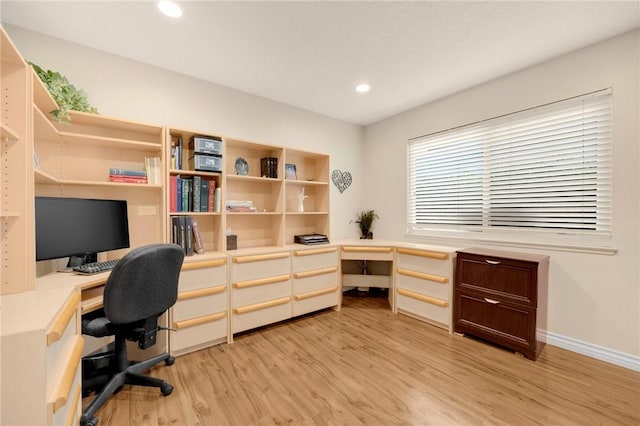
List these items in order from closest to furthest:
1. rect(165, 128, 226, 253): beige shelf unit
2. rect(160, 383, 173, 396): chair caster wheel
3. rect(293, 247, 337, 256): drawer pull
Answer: rect(160, 383, 173, 396): chair caster wheel
rect(165, 128, 226, 253): beige shelf unit
rect(293, 247, 337, 256): drawer pull

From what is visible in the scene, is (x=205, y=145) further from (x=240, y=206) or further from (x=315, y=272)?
(x=315, y=272)

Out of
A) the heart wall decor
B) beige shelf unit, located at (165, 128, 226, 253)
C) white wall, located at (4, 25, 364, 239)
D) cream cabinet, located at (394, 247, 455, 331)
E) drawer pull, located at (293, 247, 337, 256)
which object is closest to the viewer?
white wall, located at (4, 25, 364, 239)

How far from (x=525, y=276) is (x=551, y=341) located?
825 mm

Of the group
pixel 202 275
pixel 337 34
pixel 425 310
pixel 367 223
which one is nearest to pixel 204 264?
pixel 202 275

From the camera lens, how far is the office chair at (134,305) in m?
1.50

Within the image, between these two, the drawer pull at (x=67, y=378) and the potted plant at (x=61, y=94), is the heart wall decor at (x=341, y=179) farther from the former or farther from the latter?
the drawer pull at (x=67, y=378)

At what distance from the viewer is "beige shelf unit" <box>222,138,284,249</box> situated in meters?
2.96

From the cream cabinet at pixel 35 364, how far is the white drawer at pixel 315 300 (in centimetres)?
195

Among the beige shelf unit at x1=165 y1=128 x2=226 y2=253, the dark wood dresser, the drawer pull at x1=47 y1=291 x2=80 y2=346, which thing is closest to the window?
the dark wood dresser

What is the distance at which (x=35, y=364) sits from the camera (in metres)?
0.91

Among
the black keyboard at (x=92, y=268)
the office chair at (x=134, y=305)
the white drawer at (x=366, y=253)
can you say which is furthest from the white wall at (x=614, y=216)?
the black keyboard at (x=92, y=268)

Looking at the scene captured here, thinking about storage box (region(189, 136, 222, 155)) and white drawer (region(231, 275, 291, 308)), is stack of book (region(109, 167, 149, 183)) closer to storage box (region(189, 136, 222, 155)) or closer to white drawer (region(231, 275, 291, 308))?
storage box (region(189, 136, 222, 155))

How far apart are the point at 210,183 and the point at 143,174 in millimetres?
547

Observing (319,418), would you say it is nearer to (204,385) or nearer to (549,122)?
(204,385)
